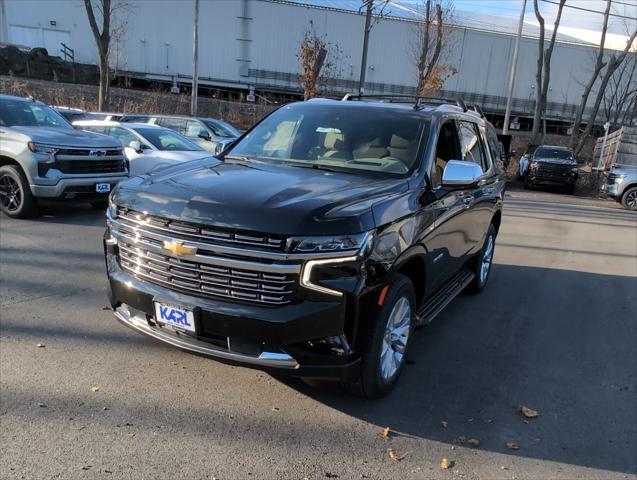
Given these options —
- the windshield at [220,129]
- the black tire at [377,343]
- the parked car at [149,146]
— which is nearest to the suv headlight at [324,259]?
the black tire at [377,343]

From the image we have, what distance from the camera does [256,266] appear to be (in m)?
3.04

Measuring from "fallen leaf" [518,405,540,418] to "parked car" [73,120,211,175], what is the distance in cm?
812

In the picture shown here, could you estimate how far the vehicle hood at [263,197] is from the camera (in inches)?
119

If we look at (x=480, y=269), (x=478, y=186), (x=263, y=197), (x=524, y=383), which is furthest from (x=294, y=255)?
(x=480, y=269)

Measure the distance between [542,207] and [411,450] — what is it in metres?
14.3

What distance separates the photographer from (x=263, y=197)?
3230 millimetres

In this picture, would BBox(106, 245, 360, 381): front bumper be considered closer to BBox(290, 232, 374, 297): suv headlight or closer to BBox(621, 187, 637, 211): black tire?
BBox(290, 232, 374, 297): suv headlight

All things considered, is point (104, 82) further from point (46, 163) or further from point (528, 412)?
point (528, 412)

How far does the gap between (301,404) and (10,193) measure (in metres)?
7.02

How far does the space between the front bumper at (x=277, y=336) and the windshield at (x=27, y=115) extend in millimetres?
7214

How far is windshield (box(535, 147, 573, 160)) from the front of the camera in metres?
21.8

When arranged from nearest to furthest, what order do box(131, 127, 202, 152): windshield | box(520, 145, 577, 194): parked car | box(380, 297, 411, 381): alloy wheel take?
1. box(380, 297, 411, 381): alloy wheel
2. box(131, 127, 202, 152): windshield
3. box(520, 145, 577, 194): parked car

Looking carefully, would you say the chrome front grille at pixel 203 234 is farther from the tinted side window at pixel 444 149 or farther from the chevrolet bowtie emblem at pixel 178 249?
the tinted side window at pixel 444 149

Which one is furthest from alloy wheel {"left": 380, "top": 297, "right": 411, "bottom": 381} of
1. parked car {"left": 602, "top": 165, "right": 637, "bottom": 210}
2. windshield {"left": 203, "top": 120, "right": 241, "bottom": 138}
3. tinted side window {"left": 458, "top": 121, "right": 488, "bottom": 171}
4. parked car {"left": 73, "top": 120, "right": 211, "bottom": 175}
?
parked car {"left": 602, "top": 165, "right": 637, "bottom": 210}
